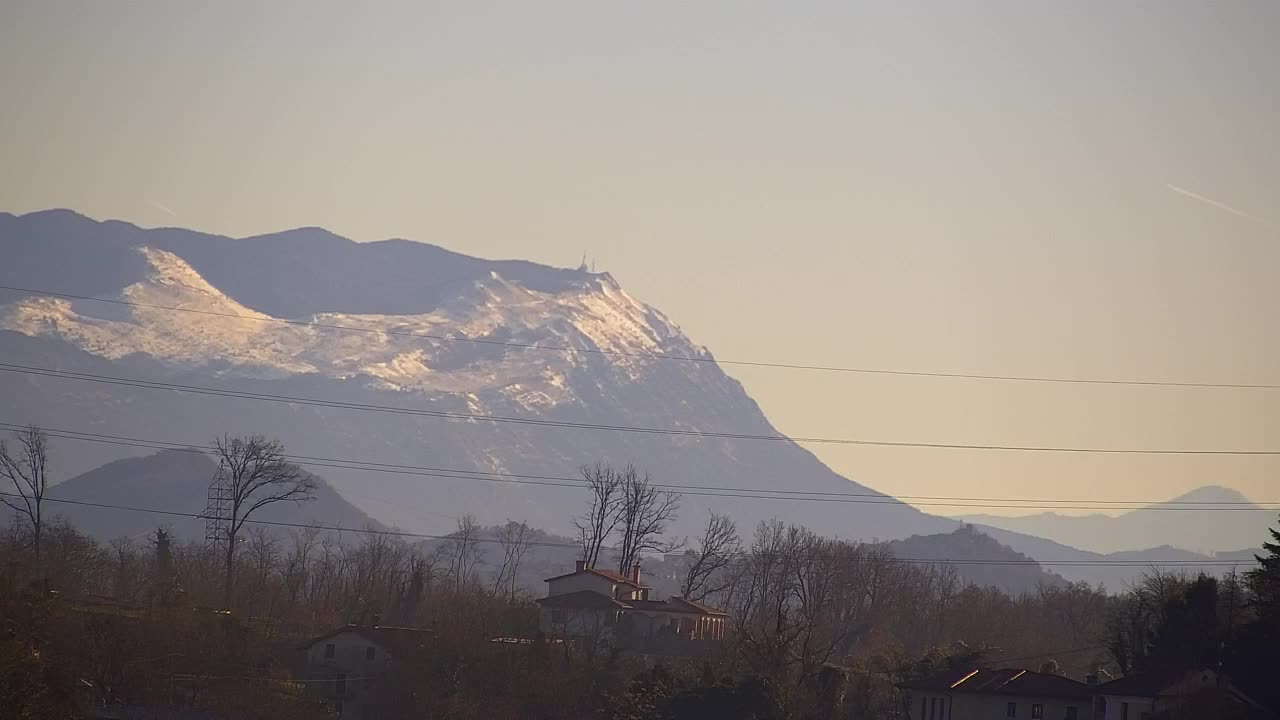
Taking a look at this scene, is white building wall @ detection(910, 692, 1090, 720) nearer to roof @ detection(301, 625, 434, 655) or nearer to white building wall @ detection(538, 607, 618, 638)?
white building wall @ detection(538, 607, 618, 638)

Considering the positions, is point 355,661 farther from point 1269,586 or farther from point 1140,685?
point 1269,586

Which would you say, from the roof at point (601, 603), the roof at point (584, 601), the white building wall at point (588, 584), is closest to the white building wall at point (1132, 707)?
the roof at point (601, 603)

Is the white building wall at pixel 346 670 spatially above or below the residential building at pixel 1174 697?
below

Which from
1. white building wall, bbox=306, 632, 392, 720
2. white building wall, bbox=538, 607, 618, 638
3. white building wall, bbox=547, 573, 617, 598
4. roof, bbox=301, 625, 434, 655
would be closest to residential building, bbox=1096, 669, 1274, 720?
white building wall, bbox=538, 607, 618, 638

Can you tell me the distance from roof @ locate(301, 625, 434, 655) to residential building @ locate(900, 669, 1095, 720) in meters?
31.8

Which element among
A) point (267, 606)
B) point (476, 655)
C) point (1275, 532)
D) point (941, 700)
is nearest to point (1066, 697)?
point (941, 700)

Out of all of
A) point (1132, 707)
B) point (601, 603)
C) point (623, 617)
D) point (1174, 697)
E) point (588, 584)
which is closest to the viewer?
point (1174, 697)

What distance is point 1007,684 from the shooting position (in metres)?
104

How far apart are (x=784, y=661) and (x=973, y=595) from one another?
9909 cm

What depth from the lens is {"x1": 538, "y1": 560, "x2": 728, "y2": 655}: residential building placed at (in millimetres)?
129500

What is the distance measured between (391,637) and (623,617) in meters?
22.8

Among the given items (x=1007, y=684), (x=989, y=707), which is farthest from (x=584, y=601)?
(x=1007, y=684)

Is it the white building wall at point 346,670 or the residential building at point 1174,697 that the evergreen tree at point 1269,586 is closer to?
the residential building at point 1174,697

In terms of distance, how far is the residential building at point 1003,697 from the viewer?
102500 millimetres
